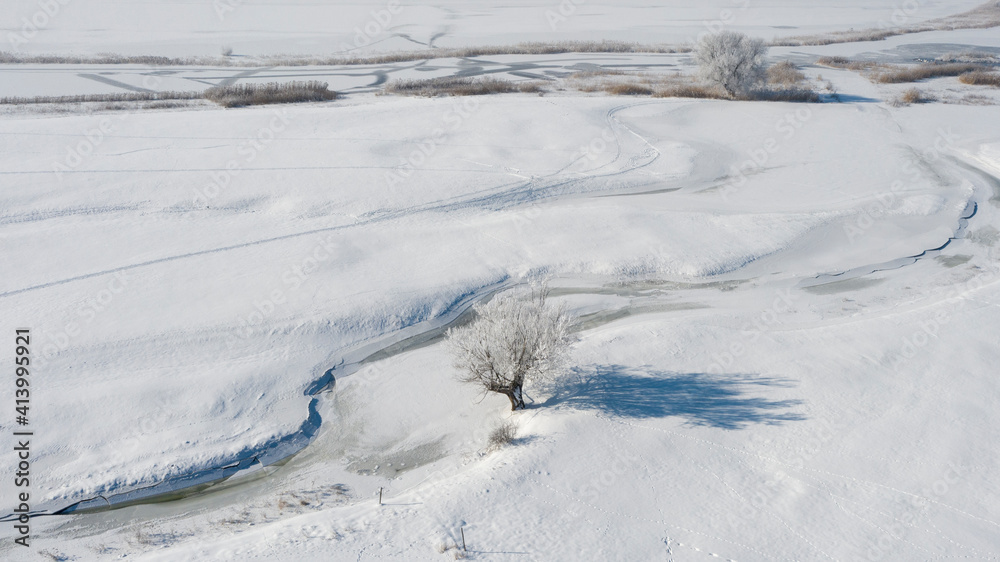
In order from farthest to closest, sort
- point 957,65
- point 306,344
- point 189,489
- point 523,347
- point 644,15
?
1. point 644,15
2. point 957,65
3. point 306,344
4. point 523,347
5. point 189,489

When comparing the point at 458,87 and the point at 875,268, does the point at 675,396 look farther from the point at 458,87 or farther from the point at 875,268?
the point at 458,87

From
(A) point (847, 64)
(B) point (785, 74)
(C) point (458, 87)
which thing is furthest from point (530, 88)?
(A) point (847, 64)

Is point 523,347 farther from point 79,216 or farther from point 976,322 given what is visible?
point 79,216

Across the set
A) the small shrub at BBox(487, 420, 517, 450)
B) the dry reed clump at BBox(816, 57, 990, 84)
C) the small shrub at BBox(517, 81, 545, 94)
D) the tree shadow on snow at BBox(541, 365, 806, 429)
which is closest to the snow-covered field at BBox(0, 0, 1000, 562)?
the tree shadow on snow at BBox(541, 365, 806, 429)

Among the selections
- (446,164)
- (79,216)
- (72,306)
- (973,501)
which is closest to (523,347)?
(973,501)

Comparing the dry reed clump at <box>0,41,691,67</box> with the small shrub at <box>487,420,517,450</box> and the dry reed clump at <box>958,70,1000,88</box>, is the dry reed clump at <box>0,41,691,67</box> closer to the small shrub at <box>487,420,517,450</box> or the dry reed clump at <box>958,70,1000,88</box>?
the dry reed clump at <box>958,70,1000,88</box>

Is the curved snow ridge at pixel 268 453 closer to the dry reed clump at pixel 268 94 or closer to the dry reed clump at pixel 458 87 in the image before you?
the dry reed clump at pixel 268 94

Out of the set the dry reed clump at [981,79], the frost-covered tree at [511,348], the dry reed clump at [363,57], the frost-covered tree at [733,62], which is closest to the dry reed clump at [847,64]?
the dry reed clump at [981,79]
